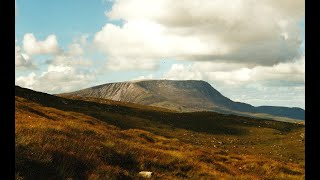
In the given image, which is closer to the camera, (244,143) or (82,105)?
(244,143)

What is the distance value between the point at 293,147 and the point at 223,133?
17.0 metres

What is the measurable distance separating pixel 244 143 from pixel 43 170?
54060mm
